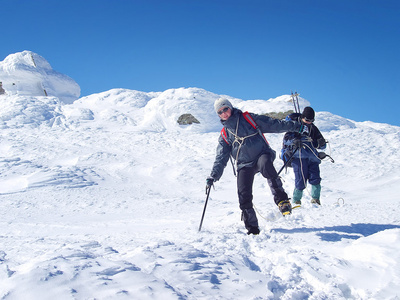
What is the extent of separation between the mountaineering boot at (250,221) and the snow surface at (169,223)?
5.6 inches

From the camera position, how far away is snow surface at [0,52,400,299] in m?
1.81

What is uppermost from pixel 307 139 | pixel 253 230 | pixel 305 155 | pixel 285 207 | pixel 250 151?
pixel 307 139

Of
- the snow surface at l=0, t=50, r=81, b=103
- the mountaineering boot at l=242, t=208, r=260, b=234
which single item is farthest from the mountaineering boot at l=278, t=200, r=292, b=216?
the snow surface at l=0, t=50, r=81, b=103

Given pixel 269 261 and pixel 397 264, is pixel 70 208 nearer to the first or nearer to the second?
pixel 269 261

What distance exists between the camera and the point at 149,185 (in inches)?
341

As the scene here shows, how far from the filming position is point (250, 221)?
3.60 m

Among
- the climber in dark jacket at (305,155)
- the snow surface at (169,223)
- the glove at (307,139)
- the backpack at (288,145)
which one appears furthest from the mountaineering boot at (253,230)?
the glove at (307,139)

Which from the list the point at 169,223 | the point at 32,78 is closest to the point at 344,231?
the point at 169,223

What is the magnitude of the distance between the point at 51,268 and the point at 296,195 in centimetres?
407

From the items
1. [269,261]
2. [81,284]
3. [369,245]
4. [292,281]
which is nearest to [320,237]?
[369,245]

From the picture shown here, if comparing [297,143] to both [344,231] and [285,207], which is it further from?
[344,231]

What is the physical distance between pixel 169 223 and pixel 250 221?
5.49 ft

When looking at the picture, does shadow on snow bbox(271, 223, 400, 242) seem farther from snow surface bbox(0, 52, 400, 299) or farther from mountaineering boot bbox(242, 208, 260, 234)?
mountaineering boot bbox(242, 208, 260, 234)

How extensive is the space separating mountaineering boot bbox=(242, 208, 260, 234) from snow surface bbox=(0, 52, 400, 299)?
141mm
